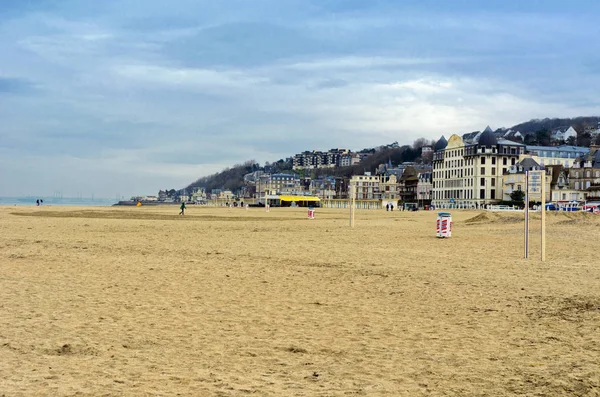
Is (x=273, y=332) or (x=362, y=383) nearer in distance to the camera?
(x=362, y=383)

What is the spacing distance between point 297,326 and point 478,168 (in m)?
115

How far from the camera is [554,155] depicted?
427 feet

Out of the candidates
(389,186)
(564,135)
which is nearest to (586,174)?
(389,186)

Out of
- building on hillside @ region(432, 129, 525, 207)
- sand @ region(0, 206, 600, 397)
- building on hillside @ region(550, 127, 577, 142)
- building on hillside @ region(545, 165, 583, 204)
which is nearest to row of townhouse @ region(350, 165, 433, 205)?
building on hillside @ region(432, 129, 525, 207)

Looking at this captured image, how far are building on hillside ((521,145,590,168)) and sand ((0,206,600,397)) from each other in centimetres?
11789

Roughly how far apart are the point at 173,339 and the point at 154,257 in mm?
10410

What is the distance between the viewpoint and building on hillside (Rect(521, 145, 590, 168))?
127375 millimetres

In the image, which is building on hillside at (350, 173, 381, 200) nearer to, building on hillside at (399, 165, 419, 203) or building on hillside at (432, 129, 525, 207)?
building on hillside at (399, 165, 419, 203)

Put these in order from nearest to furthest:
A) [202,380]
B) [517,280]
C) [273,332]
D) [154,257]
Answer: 1. [202,380]
2. [273,332]
3. [517,280]
4. [154,257]

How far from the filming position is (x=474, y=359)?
6.93 meters

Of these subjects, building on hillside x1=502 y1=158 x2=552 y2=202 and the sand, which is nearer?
the sand

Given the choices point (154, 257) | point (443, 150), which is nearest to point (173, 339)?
point (154, 257)

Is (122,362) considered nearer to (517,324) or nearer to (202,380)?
(202,380)

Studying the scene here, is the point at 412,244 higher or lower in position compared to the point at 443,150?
lower
